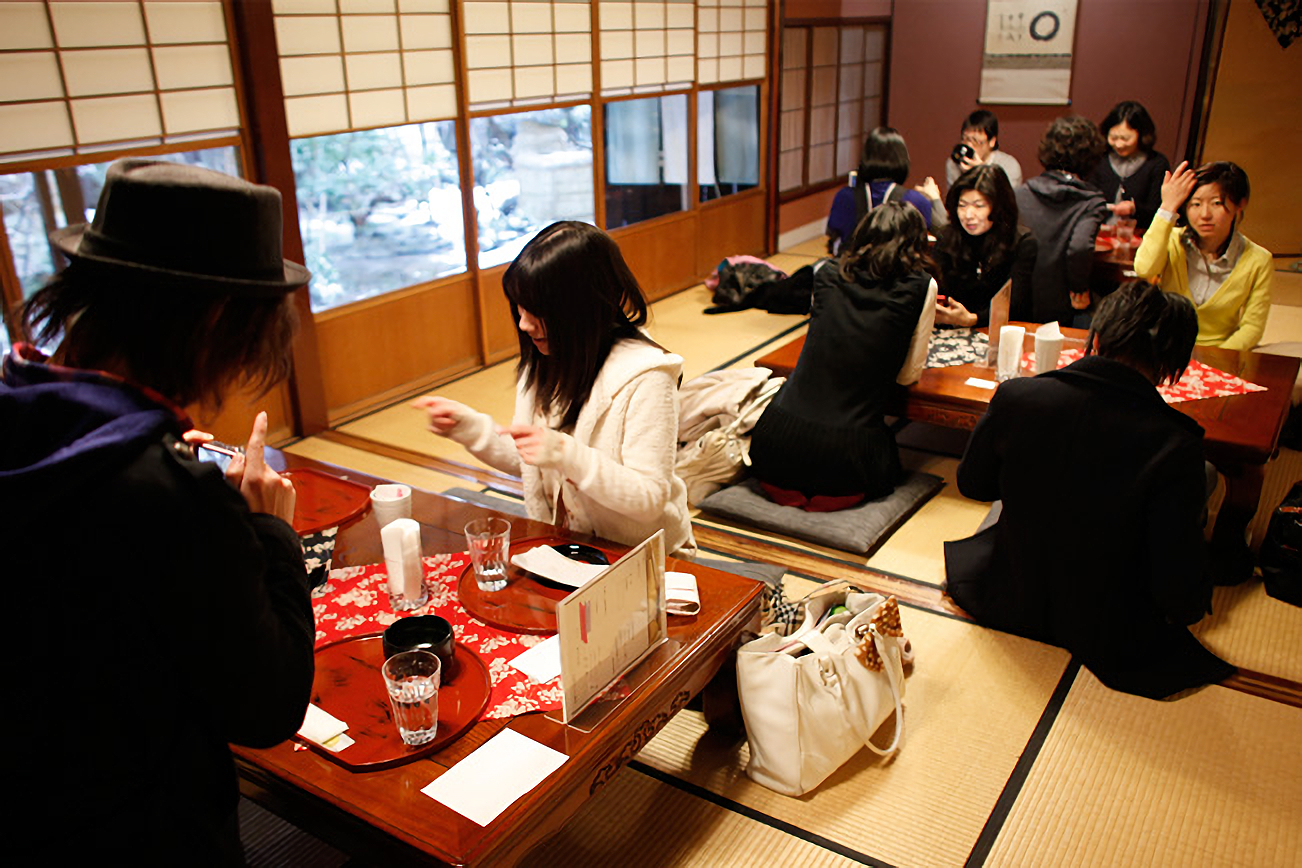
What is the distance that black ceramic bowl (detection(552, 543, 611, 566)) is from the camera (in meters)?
1.98

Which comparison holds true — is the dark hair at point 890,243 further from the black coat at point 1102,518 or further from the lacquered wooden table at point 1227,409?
the black coat at point 1102,518

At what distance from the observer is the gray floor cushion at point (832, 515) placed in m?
3.23

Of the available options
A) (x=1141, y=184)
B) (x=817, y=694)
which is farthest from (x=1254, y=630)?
(x=1141, y=184)

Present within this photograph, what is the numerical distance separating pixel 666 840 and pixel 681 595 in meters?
0.57

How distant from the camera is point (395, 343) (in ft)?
15.6

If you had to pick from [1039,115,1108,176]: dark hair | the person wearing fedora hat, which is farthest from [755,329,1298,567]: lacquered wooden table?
the person wearing fedora hat

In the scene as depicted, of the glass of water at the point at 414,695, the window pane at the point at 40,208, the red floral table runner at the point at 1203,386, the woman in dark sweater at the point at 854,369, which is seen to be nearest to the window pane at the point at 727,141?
the woman in dark sweater at the point at 854,369

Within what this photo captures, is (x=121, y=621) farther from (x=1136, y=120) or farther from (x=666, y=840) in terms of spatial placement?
(x=1136, y=120)

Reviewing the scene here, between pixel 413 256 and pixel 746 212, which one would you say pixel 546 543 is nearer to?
pixel 413 256

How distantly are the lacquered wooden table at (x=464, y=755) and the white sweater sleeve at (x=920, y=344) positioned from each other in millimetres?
1671

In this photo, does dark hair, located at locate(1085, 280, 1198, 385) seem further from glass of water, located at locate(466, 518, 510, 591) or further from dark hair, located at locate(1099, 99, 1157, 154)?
dark hair, located at locate(1099, 99, 1157, 154)

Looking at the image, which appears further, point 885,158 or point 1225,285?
point 885,158

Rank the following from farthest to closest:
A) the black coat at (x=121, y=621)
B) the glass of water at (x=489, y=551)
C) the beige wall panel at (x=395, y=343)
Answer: the beige wall panel at (x=395, y=343) < the glass of water at (x=489, y=551) < the black coat at (x=121, y=621)

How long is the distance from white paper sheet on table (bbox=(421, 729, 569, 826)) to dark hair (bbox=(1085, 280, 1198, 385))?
167 cm
